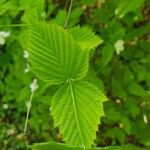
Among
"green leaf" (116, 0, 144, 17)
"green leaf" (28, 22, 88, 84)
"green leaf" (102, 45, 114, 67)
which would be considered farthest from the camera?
"green leaf" (102, 45, 114, 67)

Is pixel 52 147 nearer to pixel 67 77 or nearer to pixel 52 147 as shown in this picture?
pixel 52 147

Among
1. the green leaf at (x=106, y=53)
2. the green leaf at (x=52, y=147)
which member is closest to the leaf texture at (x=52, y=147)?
the green leaf at (x=52, y=147)

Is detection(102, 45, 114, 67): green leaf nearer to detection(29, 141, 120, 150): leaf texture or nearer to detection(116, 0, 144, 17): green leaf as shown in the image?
detection(116, 0, 144, 17): green leaf

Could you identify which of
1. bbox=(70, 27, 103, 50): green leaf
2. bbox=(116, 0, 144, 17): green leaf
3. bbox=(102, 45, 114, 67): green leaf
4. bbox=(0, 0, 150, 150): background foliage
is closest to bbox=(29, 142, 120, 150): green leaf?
bbox=(70, 27, 103, 50): green leaf

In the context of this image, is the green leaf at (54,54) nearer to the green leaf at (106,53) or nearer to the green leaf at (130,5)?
the green leaf at (130,5)

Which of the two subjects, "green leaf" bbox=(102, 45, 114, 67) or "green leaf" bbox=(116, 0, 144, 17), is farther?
"green leaf" bbox=(102, 45, 114, 67)

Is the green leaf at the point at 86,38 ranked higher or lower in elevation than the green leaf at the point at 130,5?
lower

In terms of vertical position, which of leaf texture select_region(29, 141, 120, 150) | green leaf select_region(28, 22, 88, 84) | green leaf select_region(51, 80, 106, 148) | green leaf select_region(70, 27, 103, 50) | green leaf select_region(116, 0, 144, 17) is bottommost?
leaf texture select_region(29, 141, 120, 150)

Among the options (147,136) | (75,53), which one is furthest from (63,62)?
(147,136)
